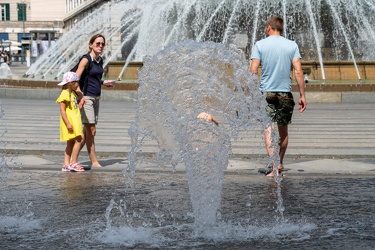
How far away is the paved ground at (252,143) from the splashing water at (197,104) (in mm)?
2771

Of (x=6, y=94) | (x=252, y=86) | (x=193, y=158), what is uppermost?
(x=252, y=86)

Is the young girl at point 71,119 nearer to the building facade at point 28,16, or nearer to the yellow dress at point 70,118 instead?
the yellow dress at point 70,118

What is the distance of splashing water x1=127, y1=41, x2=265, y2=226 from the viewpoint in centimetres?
659

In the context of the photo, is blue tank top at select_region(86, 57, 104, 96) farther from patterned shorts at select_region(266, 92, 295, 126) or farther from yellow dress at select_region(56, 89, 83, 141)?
patterned shorts at select_region(266, 92, 295, 126)

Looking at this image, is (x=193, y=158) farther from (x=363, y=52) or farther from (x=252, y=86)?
(x=363, y=52)

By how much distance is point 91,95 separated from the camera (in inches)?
402

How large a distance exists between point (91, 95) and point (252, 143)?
304 centimetres

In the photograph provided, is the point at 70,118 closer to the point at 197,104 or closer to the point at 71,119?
the point at 71,119

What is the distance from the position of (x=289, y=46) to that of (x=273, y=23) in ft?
0.99

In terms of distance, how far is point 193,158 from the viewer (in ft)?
21.5

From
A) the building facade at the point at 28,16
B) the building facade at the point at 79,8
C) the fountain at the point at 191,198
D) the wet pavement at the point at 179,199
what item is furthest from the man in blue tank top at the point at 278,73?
the building facade at the point at 28,16

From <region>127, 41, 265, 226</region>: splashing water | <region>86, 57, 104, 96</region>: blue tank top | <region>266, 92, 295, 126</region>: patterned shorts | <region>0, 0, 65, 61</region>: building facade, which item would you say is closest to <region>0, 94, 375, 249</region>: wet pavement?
<region>127, 41, 265, 226</region>: splashing water

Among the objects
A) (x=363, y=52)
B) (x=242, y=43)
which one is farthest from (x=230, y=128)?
(x=363, y=52)

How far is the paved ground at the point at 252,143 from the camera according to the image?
1038 cm
